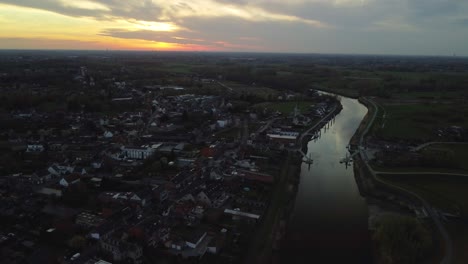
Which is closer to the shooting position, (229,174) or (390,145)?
(229,174)

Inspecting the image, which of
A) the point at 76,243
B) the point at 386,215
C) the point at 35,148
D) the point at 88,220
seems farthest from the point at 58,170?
the point at 386,215

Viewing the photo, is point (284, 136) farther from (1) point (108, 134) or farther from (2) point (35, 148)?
(2) point (35, 148)

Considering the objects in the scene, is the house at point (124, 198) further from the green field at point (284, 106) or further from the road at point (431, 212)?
the green field at point (284, 106)

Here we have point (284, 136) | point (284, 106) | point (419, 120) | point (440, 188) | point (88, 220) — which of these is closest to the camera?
point (88, 220)

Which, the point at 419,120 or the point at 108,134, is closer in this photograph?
the point at 108,134

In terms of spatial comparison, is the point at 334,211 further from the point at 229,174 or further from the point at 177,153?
the point at 177,153

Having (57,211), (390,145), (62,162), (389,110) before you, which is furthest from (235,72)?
(57,211)

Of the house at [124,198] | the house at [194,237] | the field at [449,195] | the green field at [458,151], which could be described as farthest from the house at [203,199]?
the green field at [458,151]
